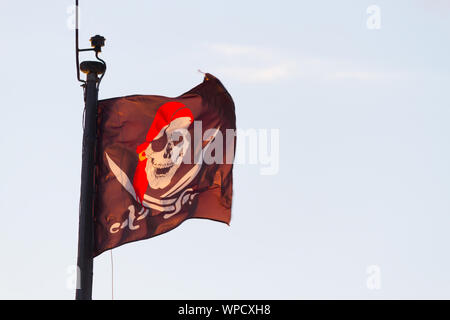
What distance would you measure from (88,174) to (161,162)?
125 cm

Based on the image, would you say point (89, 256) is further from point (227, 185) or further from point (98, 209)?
point (227, 185)

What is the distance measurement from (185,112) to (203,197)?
120cm

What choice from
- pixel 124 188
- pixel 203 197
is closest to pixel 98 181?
pixel 124 188

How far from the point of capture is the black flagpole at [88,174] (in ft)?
41.7

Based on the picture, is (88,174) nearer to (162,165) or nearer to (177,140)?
(162,165)

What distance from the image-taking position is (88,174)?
1317cm

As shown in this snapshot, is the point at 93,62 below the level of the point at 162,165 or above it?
above

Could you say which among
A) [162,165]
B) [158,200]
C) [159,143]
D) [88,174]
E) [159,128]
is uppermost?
[159,128]

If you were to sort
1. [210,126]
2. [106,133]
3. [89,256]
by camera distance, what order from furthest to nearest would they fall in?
[210,126], [106,133], [89,256]

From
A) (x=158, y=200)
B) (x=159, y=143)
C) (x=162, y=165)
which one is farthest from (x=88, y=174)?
(x=159, y=143)

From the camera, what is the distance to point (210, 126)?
14.6 meters

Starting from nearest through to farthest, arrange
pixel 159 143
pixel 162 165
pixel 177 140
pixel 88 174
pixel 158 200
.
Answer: pixel 88 174, pixel 158 200, pixel 162 165, pixel 159 143, pixel 177 140

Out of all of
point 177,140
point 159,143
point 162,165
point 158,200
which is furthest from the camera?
point 177,140
